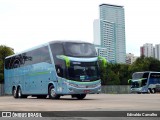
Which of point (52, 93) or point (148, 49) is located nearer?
point (52, 93)

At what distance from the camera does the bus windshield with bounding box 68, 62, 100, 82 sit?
22438mm

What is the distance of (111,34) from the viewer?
505 ft

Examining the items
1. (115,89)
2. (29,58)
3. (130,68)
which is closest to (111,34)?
(130,68)

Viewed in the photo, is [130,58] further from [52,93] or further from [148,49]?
[52,93]

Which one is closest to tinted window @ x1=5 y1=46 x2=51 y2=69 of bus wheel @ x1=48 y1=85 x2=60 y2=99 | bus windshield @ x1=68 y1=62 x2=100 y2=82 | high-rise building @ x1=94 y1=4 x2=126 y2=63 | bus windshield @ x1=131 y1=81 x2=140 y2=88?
bus wheel @ x1=48 y1=85 x2=60 y2=99

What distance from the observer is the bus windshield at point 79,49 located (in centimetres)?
2255

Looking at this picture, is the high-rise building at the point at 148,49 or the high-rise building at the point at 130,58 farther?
the high-rise building at the point at 148,49

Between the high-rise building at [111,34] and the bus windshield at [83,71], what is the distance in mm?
98590

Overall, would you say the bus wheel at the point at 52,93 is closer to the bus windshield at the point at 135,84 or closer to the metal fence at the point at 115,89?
the bus windshield at the point at 135,84

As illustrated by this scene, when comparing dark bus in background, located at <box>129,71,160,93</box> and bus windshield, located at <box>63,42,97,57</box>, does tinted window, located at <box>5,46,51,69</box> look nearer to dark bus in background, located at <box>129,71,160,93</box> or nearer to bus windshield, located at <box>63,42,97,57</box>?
bus windshield, located at <box>63,42,97,57</box>

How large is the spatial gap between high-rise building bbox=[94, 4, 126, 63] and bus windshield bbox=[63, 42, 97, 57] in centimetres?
9831

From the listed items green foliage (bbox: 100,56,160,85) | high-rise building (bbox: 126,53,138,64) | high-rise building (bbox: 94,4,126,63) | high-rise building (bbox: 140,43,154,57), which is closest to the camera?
green foliage (bbox: 100,56,160,85)

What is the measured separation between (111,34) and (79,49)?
132 m

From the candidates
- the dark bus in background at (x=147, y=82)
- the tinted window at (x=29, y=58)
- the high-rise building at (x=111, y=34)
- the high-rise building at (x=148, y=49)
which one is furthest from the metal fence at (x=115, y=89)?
the high-rise building at (x=148, y=49)
